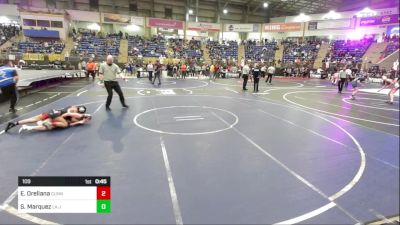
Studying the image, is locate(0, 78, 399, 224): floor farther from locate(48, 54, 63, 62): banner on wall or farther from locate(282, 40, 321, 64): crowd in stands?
locate(282, 40, 321, 64): crowd in stands

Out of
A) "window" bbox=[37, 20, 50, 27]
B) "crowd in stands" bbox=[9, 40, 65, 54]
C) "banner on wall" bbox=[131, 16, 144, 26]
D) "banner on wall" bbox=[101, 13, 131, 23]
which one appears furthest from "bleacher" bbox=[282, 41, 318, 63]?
"window" bbox=[37, 20, 50, 27]

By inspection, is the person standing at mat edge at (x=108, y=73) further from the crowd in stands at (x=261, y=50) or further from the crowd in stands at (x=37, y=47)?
the crowd in stands at (x=261, y=50)

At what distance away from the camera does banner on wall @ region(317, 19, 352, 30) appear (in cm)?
3073

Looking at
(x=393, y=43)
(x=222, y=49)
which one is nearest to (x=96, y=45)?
(x=222, y=49)

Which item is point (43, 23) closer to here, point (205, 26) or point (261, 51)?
point (205, 26)

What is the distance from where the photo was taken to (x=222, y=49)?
3734 cm

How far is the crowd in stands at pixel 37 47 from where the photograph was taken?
28.5 m

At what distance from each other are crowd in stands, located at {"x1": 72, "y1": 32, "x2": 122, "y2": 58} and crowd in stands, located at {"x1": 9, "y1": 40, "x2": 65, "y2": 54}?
68.5 inches

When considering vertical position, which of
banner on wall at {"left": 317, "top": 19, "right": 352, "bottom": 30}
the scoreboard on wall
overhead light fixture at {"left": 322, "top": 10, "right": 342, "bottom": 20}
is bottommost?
the scoreboard on wall

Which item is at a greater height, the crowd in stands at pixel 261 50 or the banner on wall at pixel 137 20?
the banner on wall at pixel 137 20

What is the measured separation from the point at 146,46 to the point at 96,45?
6.10 meters

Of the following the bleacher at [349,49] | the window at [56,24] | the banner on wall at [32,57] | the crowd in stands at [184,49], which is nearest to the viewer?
the banner on wall at [32,57]

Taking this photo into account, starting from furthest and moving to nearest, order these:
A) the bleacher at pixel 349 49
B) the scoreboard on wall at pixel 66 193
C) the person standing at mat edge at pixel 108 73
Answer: the bleacher at pixel 349 49, the person standing at mat edge at pixel 108 73, the scoreboard on wall at pixel 66 193

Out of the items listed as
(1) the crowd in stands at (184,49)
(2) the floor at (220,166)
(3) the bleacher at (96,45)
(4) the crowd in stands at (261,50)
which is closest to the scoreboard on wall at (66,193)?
(2) the floor at (220,166)
